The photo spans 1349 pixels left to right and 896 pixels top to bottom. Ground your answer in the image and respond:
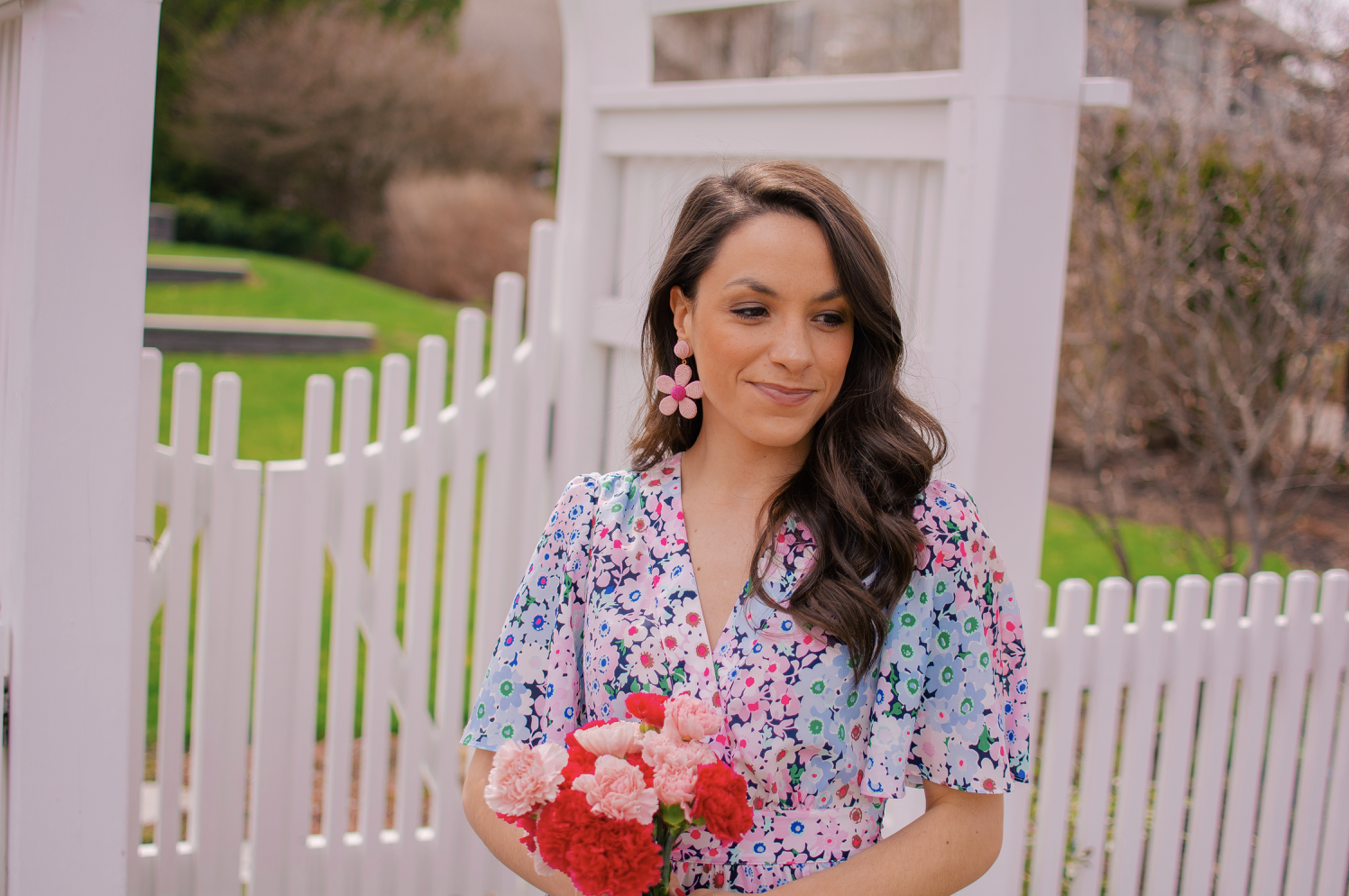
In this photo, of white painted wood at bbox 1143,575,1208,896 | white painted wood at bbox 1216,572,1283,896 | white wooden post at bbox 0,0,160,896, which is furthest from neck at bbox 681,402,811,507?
white painted wood at bbox 1216,572,1283,896

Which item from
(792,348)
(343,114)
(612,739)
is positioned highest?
(343,114)

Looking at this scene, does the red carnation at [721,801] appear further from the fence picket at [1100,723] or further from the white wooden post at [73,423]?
the fence picket at [1100,723]

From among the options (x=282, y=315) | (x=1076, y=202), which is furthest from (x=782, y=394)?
(x=282, y=315)

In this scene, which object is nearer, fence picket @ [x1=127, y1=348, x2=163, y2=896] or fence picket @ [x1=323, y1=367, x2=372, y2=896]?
fence picket @ [x1=127, y1=348, x2=163, y2=896]

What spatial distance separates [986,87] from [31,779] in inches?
85.0

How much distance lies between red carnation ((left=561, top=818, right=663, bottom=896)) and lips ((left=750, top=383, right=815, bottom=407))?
24.4 inches

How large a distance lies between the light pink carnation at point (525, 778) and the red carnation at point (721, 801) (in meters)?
0.17

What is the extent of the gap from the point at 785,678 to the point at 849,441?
1.19 feet

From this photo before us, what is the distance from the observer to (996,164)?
251cm

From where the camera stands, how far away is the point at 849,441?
184cm

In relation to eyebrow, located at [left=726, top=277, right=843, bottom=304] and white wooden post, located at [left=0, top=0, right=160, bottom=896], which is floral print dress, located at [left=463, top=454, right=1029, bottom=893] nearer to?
eyebrow, located at [left=726, top=277, right=843, bottom=304]

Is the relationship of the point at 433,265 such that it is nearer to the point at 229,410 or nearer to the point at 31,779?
the point at 229,410

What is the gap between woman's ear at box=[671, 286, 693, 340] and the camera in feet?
6.20

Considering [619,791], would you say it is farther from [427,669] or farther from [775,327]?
[427,669]
